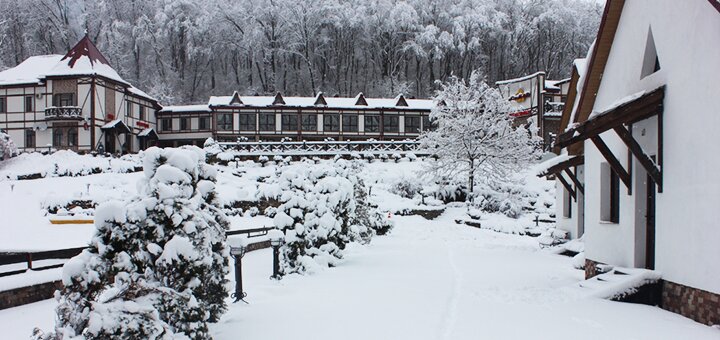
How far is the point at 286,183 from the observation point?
12.9 m

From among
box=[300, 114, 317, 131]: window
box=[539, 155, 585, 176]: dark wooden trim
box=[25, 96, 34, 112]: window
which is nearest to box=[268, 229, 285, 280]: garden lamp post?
box=[539, 155, 585, 176]: dark wooden trim

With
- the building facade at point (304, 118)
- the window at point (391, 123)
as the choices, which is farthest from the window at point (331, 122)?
the window at point (391, 123)

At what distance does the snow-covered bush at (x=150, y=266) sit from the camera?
520cm

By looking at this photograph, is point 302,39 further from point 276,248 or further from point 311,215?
point 276,248

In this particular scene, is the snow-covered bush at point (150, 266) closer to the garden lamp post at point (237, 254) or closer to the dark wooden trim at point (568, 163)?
the garden lamp post at point (237, 254)

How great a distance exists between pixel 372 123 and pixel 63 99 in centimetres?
2668

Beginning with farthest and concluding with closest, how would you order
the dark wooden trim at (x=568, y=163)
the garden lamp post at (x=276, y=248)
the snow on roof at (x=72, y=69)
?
the snow on roof at (x=72, y=69), the dark wooden trim at (x=568, y=163), the garden lamp post at (x=276, y=248)

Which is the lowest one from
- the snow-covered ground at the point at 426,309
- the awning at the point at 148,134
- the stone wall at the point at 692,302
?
the snow-covered ground at the point at 426,309

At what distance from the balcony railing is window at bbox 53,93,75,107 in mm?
1072

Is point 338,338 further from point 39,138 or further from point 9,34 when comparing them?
point 9,34

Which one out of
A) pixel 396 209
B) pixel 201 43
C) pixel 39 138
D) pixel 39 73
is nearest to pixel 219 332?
pixel 396 209

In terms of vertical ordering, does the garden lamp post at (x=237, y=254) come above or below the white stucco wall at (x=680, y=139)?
below

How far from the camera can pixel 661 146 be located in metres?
9.16

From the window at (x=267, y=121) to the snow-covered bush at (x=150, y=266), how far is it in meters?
42.9
